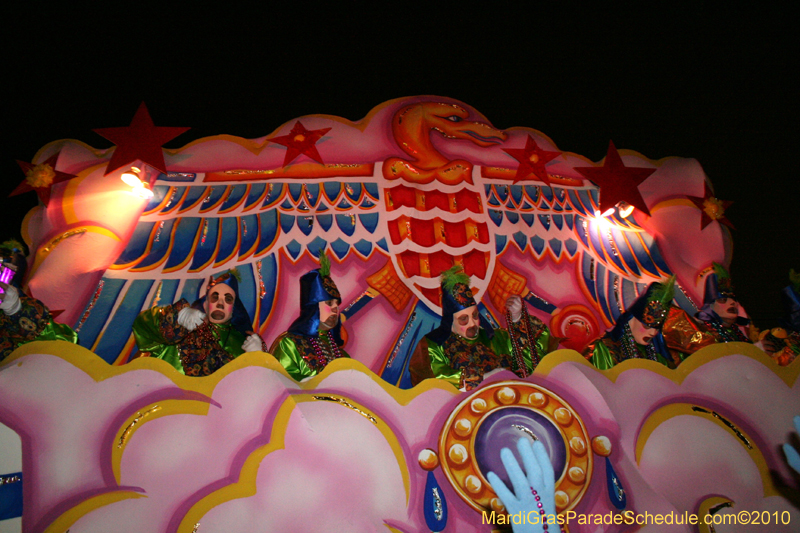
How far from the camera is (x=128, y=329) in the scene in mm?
2980

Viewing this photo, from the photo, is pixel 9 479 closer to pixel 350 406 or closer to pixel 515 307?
pixel 350 406

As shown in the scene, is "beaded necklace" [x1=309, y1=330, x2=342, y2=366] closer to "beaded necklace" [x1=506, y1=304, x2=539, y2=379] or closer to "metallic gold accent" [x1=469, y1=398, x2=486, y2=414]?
"metallic gold accent" [x1=469, y1=398, x2=486, y2=414]

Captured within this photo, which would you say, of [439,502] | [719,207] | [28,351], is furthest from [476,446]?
[719,207]

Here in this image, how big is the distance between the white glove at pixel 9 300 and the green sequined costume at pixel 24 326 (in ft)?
0.06

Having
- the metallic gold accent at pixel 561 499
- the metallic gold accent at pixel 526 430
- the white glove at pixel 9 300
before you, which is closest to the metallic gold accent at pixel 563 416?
the metallic gold accent at pixel 526 430

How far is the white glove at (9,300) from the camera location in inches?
92.4

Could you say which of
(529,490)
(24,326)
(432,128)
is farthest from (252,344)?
(432,128)

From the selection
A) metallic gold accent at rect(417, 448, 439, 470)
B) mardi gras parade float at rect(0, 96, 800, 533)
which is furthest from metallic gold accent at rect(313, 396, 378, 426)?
metallic gold accent at rect(417, 448, 439, 470)

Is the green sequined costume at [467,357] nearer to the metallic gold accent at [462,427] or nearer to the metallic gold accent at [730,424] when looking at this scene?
the metallic gold accent at [462,427]

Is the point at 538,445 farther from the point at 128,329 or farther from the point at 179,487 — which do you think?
the point at 128,329

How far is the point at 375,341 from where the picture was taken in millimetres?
3277

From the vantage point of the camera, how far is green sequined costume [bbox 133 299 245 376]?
2660 mm


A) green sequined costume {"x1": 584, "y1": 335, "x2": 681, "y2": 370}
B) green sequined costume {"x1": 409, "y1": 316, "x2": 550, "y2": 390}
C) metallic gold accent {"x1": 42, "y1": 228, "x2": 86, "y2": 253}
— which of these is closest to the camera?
green sequined costume {"x1": 409, "y1": 316, "x2": 550, "y2": 390}

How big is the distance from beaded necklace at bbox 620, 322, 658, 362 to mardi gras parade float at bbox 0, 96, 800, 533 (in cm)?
1
